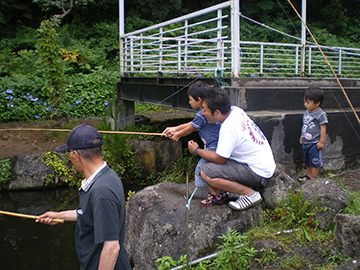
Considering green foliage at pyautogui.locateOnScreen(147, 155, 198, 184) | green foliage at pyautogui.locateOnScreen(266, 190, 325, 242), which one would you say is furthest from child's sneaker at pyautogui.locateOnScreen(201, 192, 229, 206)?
green foliage at pyautogui.locateOnScreen(147, 155, 198, 184)

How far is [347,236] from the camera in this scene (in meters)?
3.25

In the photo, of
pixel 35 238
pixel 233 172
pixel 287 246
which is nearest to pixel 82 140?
pixel 233 172

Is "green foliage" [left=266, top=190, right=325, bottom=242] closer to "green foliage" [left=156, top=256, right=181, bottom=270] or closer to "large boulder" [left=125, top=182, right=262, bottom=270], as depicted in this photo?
"large boulder" [left=125, top=182, right=262, bottom=270]

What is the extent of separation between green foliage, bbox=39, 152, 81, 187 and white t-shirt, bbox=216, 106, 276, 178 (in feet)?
19.1

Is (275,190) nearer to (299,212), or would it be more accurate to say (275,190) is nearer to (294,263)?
(299,212)

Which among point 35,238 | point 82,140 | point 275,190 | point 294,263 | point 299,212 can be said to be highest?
point 82,140

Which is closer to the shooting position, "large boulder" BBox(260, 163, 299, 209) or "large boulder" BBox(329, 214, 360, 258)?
"large boulder" BBox(329, 214, 360, 258)

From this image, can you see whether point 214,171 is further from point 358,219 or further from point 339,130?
point 339,130

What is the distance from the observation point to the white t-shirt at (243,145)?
13.0 feet

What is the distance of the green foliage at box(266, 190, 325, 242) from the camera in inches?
159

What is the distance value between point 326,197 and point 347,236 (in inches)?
35.7

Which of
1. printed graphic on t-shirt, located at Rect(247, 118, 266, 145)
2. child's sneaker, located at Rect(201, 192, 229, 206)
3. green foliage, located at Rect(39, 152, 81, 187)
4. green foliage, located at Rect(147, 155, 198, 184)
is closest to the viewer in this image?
printed graphic on t-shirt, located at Rect(247, 118, 266, 145)

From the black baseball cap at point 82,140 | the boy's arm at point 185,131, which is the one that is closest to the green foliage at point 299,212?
the boy's arm at point 185,131

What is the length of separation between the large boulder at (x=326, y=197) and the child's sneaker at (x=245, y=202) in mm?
607
